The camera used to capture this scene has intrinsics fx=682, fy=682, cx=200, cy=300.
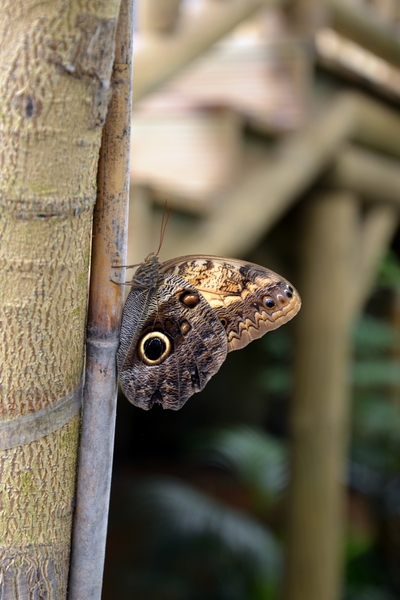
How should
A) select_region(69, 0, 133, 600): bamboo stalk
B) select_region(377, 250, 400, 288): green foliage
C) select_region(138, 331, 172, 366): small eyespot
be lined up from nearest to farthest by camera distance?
select_region(69, 0, 133, 600): bamboo stalk < select_region(138, 331, 172, 366): small eyespot < select_region(377, 250, 400, 288): green foliage

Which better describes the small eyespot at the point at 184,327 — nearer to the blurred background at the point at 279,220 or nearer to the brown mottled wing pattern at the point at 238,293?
the brown mottled wing pattern at the point at 238,293

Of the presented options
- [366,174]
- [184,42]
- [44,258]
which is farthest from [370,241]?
[44,258]

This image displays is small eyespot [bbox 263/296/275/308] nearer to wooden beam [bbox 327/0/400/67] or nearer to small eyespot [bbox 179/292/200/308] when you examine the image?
small eyespot [bbox 179/292/200/308]

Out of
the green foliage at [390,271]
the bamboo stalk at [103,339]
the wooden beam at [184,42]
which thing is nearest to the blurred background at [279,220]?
the wooden beam at [184,42]

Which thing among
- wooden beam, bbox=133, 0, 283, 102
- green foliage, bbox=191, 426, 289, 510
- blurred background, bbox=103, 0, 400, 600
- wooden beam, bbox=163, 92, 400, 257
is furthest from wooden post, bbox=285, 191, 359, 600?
green foliage, bbox=191, 426, 289, 510

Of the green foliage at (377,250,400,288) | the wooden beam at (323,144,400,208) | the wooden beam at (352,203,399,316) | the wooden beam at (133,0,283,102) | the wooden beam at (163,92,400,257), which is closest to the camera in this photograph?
the wooden beam at (133,0,283,102)

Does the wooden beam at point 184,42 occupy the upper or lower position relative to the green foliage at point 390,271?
upper

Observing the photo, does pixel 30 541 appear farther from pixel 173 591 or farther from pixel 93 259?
pixel 173 591
